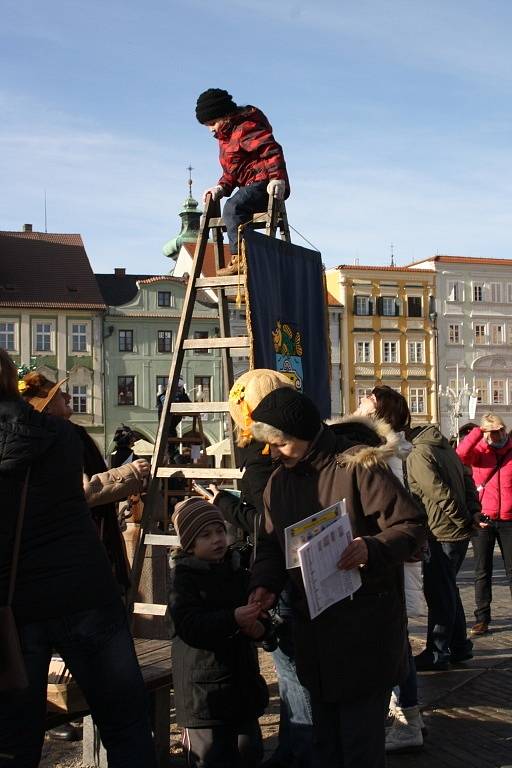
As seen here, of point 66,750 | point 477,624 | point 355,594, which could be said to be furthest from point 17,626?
point 477,624

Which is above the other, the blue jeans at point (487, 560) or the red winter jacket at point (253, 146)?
the red winter jacket at point (253, 146)

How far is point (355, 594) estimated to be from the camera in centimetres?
365

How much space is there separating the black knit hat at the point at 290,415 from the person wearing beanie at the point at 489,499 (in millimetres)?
5458

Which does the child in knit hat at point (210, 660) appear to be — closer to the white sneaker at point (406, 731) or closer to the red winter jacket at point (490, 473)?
the white sneaker at point (406, 731)

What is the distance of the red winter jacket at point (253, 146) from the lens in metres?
6.73

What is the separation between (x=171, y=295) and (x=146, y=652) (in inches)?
2161

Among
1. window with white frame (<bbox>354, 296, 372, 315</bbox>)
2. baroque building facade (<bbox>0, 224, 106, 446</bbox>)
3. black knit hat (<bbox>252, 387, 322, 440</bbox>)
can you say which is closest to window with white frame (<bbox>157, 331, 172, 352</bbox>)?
baroque building facade (<bbox>0, 224, 106, 446</bbox>)

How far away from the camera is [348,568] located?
11.5 ft

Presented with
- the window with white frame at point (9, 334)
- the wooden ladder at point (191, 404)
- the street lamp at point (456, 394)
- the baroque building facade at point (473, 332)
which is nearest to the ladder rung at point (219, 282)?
the wooden ladder at point (191, 404)

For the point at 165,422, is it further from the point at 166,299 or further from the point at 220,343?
the point at 166,299

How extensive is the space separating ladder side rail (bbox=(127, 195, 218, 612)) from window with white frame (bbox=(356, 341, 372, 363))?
60.5 metres

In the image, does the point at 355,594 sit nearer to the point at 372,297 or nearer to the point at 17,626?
the point at 17,626

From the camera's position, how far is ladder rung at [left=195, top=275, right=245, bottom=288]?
663 centimetres

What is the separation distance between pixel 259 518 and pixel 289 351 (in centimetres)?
219
